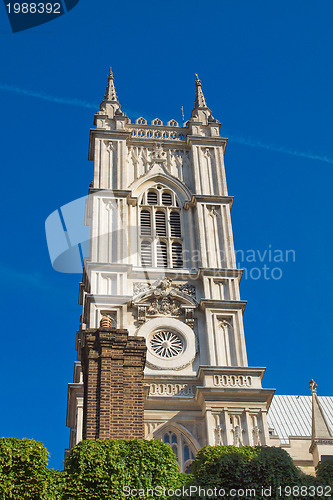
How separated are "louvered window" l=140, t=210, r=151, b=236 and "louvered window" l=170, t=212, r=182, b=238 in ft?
3.68

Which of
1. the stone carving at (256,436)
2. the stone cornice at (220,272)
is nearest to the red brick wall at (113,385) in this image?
the stone carving at (256,436)

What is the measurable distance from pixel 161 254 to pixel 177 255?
2.60 feet

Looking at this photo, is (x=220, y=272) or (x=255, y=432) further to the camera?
(x=220, y=272)

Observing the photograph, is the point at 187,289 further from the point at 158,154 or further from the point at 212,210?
the point at 158,154

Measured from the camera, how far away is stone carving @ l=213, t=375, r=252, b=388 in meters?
33.3

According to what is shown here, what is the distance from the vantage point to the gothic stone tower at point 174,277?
1284 inches

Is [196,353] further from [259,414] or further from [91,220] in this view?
[91,220]

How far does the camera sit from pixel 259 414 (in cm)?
3275

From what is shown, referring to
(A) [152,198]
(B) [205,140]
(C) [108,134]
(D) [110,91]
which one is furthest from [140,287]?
(D) [110,91]

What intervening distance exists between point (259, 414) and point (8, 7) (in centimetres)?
1795

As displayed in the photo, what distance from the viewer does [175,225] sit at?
4031 cm

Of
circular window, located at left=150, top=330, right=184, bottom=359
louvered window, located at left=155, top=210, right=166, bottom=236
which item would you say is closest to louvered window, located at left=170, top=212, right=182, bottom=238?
louvered window, located at left=155, top=210, right=166, bottom=236

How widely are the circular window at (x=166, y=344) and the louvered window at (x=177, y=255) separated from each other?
4.04 m

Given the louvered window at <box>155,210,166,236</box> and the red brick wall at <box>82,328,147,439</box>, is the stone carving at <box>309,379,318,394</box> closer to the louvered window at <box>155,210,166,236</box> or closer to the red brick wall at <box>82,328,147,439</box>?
the louvered window at <box>155,210,166,236</box>
